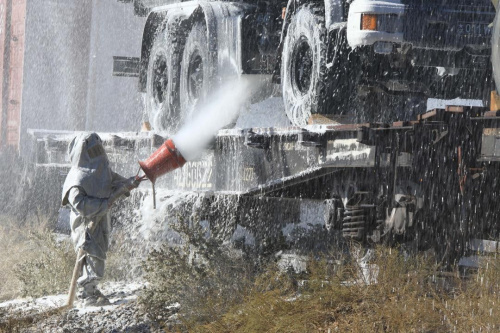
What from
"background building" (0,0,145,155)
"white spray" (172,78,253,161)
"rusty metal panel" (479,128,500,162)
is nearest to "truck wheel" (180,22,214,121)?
"white spray" (172,78,253,161)

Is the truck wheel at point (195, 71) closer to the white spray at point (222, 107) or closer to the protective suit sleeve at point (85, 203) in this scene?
the white spray at point (222, 107)

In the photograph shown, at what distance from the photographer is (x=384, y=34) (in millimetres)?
7453

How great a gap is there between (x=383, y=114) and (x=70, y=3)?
13.4 metres

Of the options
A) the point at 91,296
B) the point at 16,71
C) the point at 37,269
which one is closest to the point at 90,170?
the point at 91,296

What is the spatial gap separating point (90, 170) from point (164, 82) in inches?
174

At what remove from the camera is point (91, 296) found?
7.38 m

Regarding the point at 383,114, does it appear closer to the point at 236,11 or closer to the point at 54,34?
the point at 236,11

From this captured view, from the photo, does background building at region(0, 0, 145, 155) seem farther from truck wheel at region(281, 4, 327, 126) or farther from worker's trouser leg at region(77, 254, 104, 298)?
worker's trouser leg at region(77, 254, 104, 298)

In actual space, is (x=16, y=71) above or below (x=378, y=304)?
above

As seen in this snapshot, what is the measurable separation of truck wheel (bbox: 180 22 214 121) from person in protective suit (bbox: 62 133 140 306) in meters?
2.68

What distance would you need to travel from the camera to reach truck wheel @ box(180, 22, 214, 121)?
32.8 feet

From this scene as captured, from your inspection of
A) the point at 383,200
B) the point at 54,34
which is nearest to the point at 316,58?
the point at 383,200

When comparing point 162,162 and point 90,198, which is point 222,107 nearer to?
point 162,162

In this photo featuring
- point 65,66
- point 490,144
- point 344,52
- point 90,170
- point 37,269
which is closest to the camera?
point 490,144
